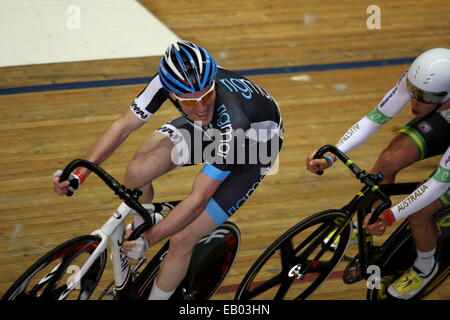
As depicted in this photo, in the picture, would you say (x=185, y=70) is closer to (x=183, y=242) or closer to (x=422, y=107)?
(x=183, y=242)

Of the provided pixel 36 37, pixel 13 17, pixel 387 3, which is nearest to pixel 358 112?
pixel 387 3

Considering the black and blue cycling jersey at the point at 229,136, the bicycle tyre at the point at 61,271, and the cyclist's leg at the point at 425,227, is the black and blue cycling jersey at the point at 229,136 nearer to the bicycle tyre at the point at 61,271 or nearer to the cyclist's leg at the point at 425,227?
the bicycle tyre at the point at 61,271

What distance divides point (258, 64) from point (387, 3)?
7.77ft

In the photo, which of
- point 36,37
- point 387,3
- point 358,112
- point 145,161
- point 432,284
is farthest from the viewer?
point 387,3

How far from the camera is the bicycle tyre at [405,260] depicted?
4152 millimetres

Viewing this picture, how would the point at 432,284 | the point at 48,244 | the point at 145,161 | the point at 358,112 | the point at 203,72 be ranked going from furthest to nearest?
the point at 358,112 < the point at 48,244 < the point at 432,284 < the point at 145,161 < the point at 203,72

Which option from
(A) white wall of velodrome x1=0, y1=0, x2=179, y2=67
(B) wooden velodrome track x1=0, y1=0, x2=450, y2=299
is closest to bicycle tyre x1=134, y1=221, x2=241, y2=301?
(B) wooden velodrome track x1=0, y1=0, x2=450, y2=299

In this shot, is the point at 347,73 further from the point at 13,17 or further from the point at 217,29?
the point at 13,17

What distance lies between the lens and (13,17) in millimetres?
8102

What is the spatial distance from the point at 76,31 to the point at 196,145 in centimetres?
436

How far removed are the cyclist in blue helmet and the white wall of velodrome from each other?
363cm

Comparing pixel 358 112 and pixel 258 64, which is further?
pixel 258 64

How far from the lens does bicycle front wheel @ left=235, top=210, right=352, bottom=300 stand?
3846mm

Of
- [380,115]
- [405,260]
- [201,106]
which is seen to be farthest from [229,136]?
[405,260]
